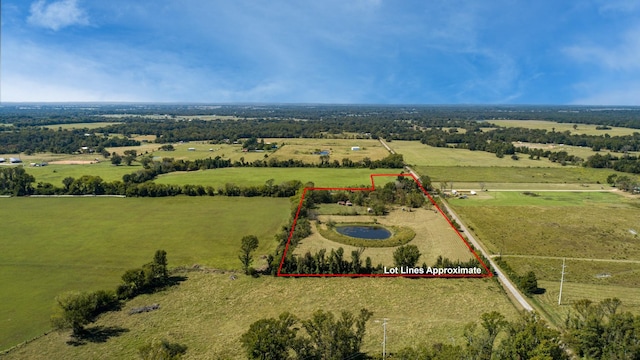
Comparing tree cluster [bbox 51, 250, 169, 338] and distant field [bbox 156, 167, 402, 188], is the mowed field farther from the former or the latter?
tree cluster [bbox 51, 250, 169, 338]

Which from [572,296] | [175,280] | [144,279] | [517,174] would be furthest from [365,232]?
[517,174]

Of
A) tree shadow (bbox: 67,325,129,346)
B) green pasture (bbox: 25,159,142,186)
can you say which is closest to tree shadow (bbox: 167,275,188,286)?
tree shadow (bbox: 67,325,129,346)

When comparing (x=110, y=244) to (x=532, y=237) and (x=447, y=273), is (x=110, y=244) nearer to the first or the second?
(x=447, y=273)

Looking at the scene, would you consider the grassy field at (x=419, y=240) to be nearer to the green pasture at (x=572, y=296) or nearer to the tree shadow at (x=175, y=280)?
the green pasture at (x=572, y=296)

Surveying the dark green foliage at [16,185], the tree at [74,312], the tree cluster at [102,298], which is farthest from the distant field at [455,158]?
the dark green foliage at [16,185]

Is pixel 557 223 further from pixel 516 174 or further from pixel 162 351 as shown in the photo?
pixel 162 351
